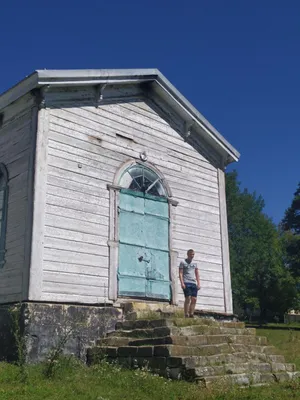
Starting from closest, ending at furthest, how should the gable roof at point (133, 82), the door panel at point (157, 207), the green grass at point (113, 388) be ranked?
the green grass at point (113, 388), the gable roof at point (133, 82), the door panel at point (157, 207)

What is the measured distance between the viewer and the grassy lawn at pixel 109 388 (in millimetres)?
6758

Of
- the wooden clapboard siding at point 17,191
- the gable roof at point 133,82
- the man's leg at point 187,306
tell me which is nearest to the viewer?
the wooden clapboard siding at point 17,191

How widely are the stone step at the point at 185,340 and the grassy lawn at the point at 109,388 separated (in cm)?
69

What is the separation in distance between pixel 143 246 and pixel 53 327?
297 cm

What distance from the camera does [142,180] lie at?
12.1 m

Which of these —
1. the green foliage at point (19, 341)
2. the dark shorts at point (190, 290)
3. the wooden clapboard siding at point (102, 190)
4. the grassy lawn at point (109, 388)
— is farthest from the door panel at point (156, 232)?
the grassy lawn at point (109, 388)

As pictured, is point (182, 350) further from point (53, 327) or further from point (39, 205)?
point (39, 205)

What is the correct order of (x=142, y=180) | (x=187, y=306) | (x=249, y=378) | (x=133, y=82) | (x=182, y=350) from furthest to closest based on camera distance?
1. (x=133, y=82)
2. (x=142, y=180)
3. (x=187, y=306)
4. (x=182, y=350)
5. (x=249, y=378)

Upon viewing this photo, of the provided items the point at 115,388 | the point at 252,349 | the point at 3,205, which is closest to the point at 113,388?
the point at 115,388

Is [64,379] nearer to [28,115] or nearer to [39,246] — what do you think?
[39,246]

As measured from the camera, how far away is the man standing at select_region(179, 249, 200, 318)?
417 inches

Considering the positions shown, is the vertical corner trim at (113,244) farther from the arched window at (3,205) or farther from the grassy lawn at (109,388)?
the grassy lawn at (109,388)

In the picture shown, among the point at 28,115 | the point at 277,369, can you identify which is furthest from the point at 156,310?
the point at 28,115

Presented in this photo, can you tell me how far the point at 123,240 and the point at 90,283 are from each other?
130 centimetres
